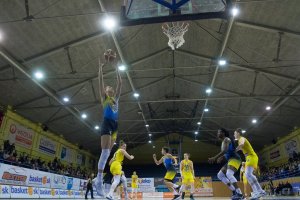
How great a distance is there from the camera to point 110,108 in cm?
607

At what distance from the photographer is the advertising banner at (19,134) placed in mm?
22875

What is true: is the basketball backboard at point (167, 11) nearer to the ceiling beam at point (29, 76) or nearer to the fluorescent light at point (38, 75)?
the ceiling beam at point (29, 76)

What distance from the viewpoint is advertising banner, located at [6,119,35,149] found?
901 inches

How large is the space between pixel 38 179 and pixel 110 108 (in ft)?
45.7

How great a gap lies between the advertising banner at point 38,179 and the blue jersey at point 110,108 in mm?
12969

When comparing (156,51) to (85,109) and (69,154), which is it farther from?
(69,154)

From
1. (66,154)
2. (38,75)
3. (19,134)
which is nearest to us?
(38,75)

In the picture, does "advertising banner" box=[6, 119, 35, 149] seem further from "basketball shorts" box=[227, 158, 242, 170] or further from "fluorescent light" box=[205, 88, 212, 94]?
"basketball shorts" box=[227, 158, 242, 170]

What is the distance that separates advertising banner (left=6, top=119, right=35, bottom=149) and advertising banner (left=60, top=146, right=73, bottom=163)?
24.0 feet

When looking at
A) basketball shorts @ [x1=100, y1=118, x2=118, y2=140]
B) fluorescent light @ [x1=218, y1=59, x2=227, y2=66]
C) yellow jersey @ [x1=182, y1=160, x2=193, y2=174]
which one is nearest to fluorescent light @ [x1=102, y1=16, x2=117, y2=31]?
yellow jersey @ [x1=182, y1=160, x2=193, y2=174]

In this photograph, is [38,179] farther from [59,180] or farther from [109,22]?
[109,22]

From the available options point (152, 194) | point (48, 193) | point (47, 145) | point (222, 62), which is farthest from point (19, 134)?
point (222, 62)

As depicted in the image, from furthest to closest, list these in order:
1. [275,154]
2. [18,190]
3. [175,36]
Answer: [275,154], [18,190], [175,36]

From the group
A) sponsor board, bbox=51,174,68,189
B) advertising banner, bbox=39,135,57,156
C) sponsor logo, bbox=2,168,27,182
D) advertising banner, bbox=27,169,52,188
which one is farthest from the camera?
advertising banner, bbox=39,135,57,156
